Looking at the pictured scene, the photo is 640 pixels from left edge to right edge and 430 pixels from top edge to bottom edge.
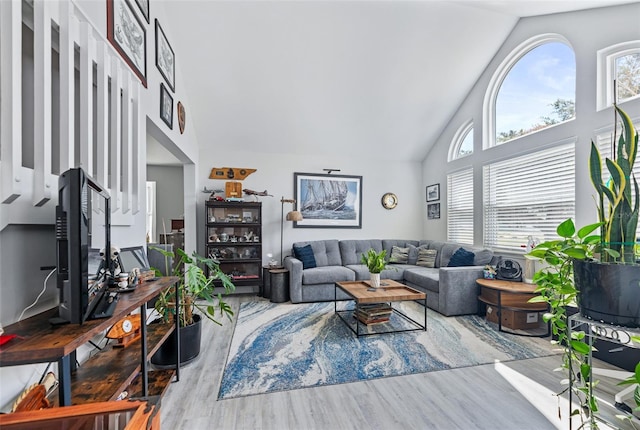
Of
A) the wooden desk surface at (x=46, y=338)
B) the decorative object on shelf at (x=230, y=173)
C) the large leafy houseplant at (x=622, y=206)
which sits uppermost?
the decorative object on shelf at (x=230, y=173)

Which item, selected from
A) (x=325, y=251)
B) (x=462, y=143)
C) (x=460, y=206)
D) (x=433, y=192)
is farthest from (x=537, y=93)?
(x=325, y=251)

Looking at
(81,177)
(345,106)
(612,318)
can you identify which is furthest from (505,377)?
(345,106)

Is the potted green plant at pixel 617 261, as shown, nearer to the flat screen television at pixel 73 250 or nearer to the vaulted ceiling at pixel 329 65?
the flat screen television at pixel 73 250

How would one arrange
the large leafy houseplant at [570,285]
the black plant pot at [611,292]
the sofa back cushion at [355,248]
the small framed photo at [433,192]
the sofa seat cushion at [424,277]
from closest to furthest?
the black plant pot at [611,292]
the large leafy houseplant at [570,285]
the sofa seat cushion at [424,277]
the sofa back cushion at [355,248]
the small framed photo at [433,192]

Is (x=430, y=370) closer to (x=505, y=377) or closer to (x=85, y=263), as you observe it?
(x=505, y=377)

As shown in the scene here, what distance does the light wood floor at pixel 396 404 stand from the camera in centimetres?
164

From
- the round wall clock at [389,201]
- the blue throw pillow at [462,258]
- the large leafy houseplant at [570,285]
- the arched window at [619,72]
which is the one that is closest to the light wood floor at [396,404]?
the large leafy houseplant at [570,285]

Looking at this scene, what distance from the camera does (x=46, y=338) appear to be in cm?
78

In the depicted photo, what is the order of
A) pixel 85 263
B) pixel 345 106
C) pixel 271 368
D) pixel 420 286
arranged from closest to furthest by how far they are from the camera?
1. pixel 85 263
2. pixel 271 368
3. pixel 420 286
4. pixel 345 106

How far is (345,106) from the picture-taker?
4.43m

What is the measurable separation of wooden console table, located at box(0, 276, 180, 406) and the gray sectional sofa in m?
2.25

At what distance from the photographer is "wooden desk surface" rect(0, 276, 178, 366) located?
0.69 metres

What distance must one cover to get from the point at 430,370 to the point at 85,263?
2.37 m

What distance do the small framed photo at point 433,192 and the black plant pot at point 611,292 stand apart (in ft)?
14.7
